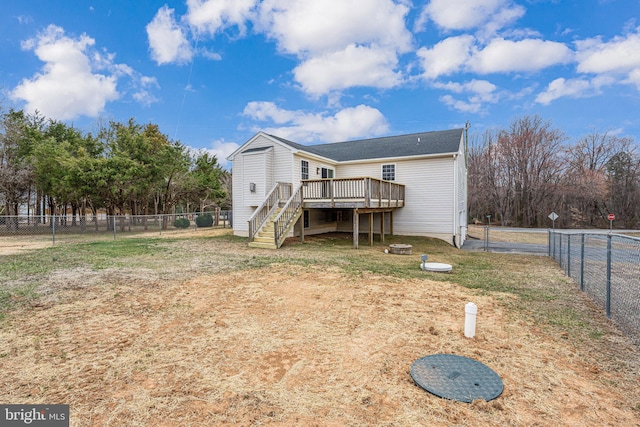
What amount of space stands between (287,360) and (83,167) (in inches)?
844

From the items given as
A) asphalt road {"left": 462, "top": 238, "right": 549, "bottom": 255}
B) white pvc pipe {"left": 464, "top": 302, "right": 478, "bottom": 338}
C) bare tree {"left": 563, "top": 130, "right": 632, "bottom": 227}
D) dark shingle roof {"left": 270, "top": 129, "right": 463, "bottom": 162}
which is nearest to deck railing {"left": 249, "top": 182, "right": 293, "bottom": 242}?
dark shingle roof {"left": 270, "top": 129, "right": 463, "bottom": 162}

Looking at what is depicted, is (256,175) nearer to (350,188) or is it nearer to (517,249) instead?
(350,188)

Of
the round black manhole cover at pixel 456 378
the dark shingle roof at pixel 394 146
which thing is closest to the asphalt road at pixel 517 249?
the dark shingle roof at pixel 394 146

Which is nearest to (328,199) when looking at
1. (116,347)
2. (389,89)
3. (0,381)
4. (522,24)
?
(116,347)

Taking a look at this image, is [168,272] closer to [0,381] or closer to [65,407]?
[0,381]

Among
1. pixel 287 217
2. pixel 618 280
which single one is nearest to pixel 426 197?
pixel 287 217

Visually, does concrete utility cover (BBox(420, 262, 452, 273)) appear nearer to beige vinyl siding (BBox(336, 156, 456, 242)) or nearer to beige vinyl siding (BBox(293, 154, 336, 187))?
beige vinyl siding (BBox(336, 156, 456, 242))

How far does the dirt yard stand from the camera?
2266 millimetres

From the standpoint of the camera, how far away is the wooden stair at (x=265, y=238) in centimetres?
1154

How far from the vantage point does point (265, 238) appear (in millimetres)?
11891

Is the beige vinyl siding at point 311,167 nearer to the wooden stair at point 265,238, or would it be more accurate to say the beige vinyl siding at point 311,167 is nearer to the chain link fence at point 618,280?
the wooden stair at point 265,238

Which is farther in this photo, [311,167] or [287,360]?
[311,167]

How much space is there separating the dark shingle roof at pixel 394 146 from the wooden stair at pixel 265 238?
468cm

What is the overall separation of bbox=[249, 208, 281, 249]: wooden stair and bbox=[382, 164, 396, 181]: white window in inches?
286
